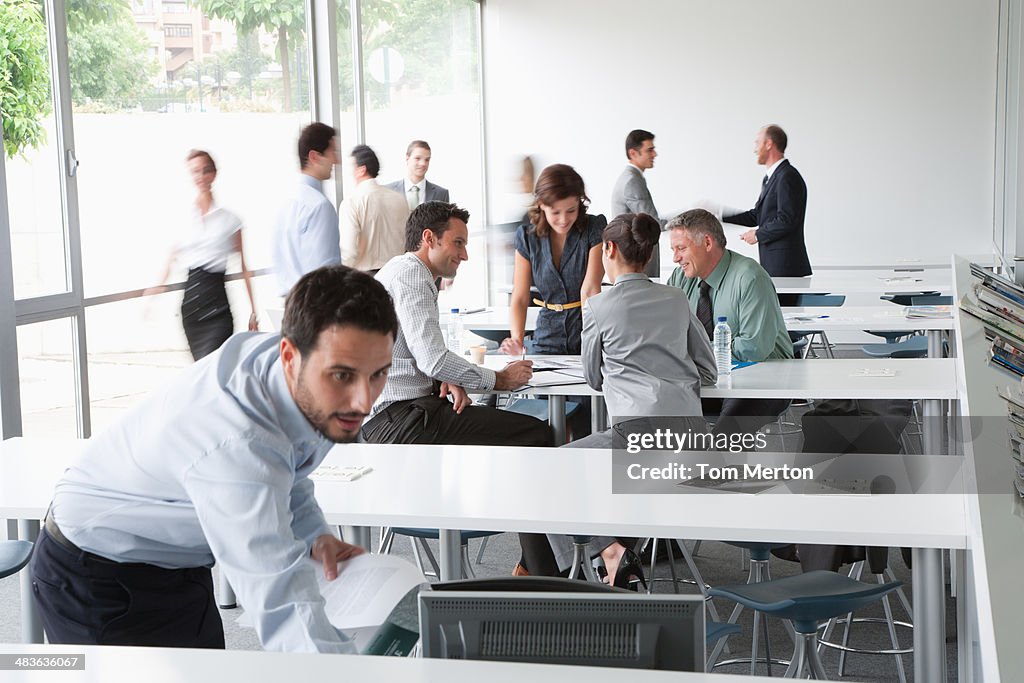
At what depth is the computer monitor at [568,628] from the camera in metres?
1.66

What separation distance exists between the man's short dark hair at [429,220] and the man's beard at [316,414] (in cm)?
253

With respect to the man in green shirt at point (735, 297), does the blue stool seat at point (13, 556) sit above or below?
below

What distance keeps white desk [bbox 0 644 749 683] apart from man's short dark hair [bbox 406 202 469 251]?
2.58 m

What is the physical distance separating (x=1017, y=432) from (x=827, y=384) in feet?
7.36

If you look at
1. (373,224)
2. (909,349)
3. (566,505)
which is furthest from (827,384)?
(373,224)

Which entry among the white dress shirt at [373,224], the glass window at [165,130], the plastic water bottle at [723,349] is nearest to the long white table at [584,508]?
the plastic water bottle at [723,349]

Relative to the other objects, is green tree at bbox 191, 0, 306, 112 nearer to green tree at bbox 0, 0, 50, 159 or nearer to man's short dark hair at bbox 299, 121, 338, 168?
man's short dark hair at bbox 299, 121, 338, 168

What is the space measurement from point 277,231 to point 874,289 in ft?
13.2

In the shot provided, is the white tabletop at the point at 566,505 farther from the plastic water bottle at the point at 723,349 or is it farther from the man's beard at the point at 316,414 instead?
the plastic water bottle at the point at 723,349

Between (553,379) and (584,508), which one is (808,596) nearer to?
(584,508)

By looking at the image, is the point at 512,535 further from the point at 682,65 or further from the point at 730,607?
the point at 682,65

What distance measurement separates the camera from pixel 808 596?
274 cm

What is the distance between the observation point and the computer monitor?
166cm

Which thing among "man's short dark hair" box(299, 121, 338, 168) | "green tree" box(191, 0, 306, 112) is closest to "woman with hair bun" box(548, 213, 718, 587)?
"man's short dark hair" box(299, 121, 338, 168)
